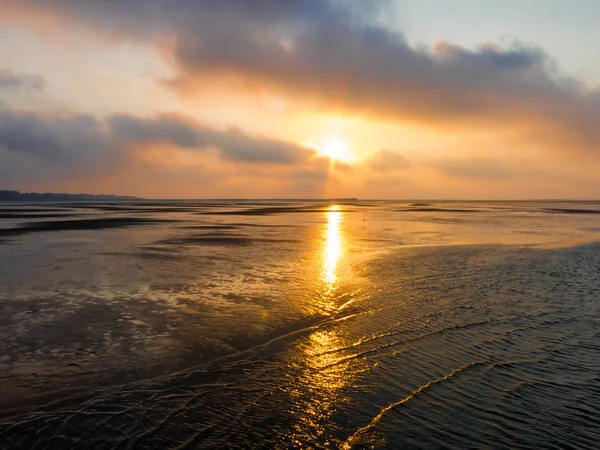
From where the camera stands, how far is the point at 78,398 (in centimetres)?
785

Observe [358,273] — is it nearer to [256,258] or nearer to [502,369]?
[256,258]

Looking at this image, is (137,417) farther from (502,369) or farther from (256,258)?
(256,258)

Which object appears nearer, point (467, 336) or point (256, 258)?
point (467, 336)

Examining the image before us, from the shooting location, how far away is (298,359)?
992 cm

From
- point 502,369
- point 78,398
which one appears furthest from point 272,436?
point 502,369

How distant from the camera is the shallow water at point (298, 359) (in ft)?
22.5

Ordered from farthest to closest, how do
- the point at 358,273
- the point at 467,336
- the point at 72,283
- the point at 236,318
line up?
the point at 358,273 < the point at 72,283 < the point at 236,318 < the point at 467,336

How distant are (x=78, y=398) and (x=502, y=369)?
372 inches

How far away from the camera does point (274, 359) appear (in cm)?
995

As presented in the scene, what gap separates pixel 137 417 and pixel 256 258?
18597mm

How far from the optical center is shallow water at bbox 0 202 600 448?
686 centimetres

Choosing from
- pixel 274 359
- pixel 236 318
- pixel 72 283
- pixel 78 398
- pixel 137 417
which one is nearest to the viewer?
pixel 137 417

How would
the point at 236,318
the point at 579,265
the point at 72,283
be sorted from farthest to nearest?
the point at 579,265 → the point at 72,283 → the point at 236,318

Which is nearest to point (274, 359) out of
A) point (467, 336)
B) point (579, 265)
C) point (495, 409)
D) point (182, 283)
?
point (495, 409)
